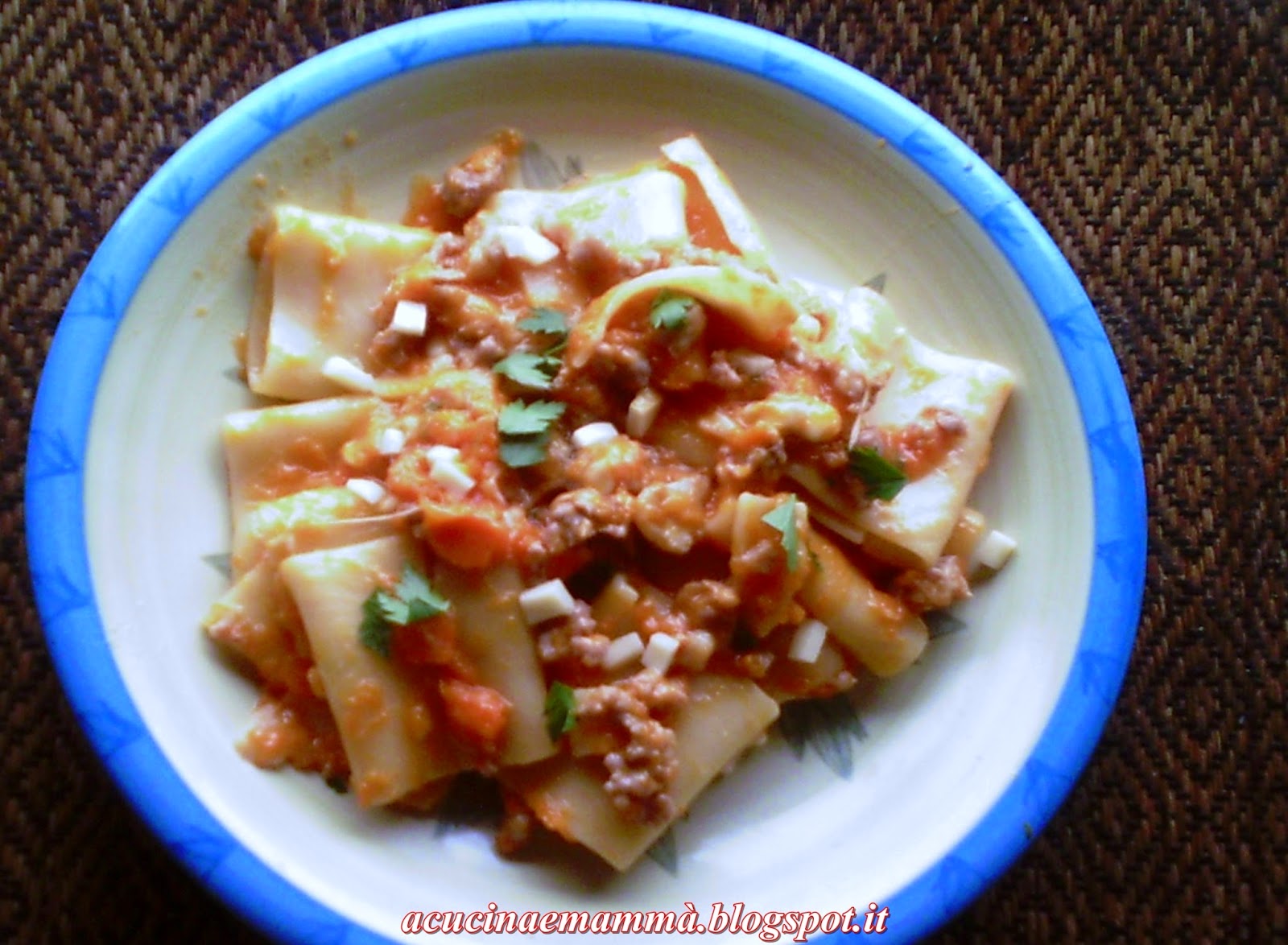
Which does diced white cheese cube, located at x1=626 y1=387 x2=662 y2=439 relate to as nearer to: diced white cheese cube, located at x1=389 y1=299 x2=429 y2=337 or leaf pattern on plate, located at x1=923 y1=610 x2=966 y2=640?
diced white cheese cube, located at x1=389 y1=299 x2=429 y2=337

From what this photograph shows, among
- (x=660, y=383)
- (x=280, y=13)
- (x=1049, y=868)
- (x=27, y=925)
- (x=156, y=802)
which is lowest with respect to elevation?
(x=27, y=925)

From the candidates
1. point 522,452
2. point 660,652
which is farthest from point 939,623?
point 522,452

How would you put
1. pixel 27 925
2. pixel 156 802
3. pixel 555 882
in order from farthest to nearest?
pixel 27 925
pixel 555 882
pixel 156 802

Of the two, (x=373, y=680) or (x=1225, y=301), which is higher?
(x=1225, y=301)

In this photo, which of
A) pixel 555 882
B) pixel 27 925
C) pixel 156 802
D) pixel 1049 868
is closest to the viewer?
pixel 156 802

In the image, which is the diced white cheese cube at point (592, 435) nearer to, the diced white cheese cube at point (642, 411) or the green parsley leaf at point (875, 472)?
the diced white cheese cube at point (642, 411)

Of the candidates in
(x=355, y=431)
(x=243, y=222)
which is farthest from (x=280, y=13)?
(x=355, y=431)

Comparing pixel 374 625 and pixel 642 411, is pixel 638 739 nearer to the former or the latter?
pixel 374 625

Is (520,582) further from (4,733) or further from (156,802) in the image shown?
(4,733)
